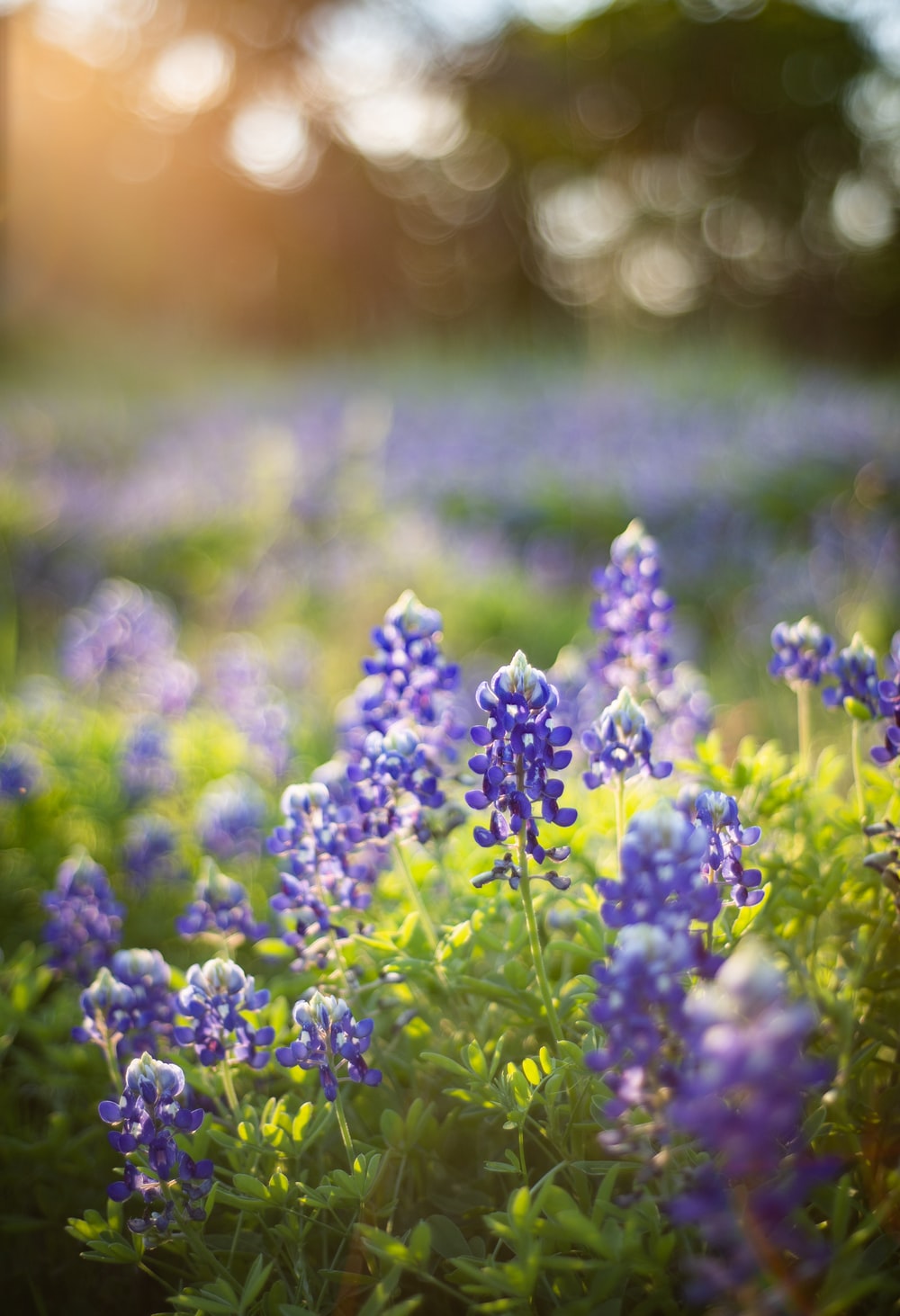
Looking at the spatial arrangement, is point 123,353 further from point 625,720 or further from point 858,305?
point 625,720

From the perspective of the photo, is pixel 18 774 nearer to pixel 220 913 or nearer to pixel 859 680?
pixel 220 913

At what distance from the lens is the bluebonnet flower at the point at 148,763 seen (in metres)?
3.26

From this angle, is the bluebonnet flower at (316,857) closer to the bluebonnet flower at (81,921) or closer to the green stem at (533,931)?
the green stem at (533,931)

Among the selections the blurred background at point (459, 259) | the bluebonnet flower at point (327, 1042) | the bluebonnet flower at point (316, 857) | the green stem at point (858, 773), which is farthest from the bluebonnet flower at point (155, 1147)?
the blurred background at point (459, 259)

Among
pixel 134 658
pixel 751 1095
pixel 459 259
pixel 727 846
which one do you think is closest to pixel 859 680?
pixel 727 846

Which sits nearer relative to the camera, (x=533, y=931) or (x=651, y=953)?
(x=651, y=953)

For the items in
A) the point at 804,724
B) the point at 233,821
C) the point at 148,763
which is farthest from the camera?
the point at 148,763

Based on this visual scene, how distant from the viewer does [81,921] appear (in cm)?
242

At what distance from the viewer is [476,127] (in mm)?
21422

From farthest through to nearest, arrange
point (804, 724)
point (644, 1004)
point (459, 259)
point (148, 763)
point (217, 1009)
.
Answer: point (459, 259), point (148, 763), point (804, 724), point (217, 1009), point (644, 1004)

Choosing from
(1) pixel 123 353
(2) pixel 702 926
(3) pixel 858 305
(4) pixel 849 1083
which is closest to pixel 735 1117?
(2) pixel 702 926

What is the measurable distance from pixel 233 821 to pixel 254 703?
3.46 ft

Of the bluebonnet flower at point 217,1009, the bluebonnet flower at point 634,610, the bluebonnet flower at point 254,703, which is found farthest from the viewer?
the bluebonnet flower at point 254,703

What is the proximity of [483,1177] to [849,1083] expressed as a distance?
0.73 metres
